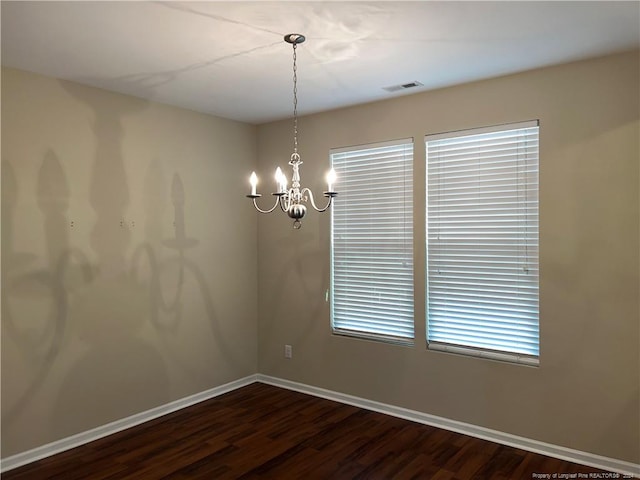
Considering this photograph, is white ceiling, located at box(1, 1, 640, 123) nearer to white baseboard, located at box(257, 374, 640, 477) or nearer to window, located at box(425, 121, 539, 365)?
window, located at box(425, 121, 539, 365)

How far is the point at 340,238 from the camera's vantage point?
4.56m

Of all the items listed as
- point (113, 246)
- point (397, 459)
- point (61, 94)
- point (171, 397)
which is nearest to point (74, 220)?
point (113, 246)

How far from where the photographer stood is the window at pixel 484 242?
3.53 metres

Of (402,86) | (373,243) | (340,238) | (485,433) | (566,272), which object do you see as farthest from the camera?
(340,238)

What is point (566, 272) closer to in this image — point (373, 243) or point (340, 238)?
point (373, 243)

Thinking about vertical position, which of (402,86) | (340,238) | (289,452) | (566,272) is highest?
(402,86)

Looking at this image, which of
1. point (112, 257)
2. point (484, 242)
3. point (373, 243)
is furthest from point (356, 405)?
point (112, 257)

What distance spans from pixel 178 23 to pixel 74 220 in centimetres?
179

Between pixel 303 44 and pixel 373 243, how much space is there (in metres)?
1.93

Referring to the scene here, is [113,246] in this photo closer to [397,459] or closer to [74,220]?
[74,220]

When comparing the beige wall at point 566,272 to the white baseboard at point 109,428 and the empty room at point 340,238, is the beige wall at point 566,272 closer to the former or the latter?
the empty room at point 340,238

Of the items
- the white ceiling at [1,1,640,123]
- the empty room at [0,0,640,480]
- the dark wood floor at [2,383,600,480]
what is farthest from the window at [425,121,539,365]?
the dark wood floor at [2,383,600,480]

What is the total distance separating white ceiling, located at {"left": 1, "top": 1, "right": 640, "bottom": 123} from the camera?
249 centimetres

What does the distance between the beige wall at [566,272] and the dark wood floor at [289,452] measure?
10.9 inches
